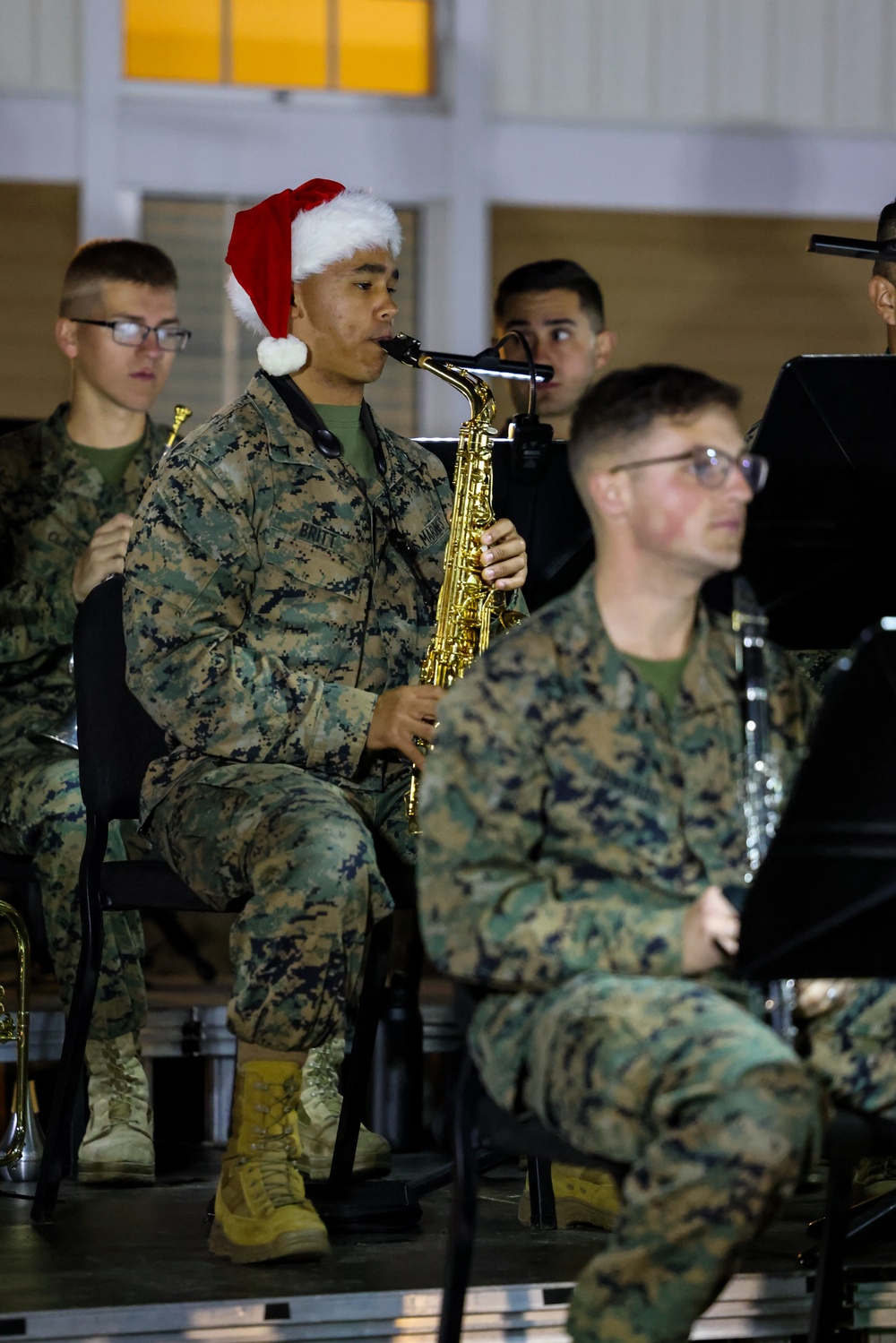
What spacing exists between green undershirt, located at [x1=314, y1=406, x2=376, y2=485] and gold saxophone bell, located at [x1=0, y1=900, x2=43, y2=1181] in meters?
1.04

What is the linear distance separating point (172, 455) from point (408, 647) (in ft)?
1.75

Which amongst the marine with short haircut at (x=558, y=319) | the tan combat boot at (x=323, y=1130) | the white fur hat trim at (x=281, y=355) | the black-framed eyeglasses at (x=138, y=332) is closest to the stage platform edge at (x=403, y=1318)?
the tan combat boot at (x=323, y=1130)

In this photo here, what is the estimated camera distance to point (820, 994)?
235 cm

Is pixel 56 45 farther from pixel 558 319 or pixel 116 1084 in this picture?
pixel 116 1084

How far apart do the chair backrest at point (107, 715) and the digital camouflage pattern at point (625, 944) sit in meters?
1.19

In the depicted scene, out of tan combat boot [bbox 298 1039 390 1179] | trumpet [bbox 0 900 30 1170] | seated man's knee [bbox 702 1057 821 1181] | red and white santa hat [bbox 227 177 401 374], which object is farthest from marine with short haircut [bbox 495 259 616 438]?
seated man's knee [bbox 702 1057 821 1181]

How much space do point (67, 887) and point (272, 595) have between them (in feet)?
2.73

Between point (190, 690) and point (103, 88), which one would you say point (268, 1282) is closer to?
point (190, 690)

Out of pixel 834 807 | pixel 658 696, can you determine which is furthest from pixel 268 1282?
pixel 834 807

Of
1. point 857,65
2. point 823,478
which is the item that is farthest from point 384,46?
point 823,478

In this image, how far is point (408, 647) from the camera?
3.55m

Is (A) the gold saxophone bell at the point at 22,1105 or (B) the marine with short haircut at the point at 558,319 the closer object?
(A) the gold saxophone bell at the point at 22,1105

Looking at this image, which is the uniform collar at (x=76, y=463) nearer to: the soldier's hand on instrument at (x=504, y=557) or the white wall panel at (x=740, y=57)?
the soldier's hand on instrument at (x=504, y=557)

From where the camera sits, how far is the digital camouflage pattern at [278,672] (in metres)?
2.99
